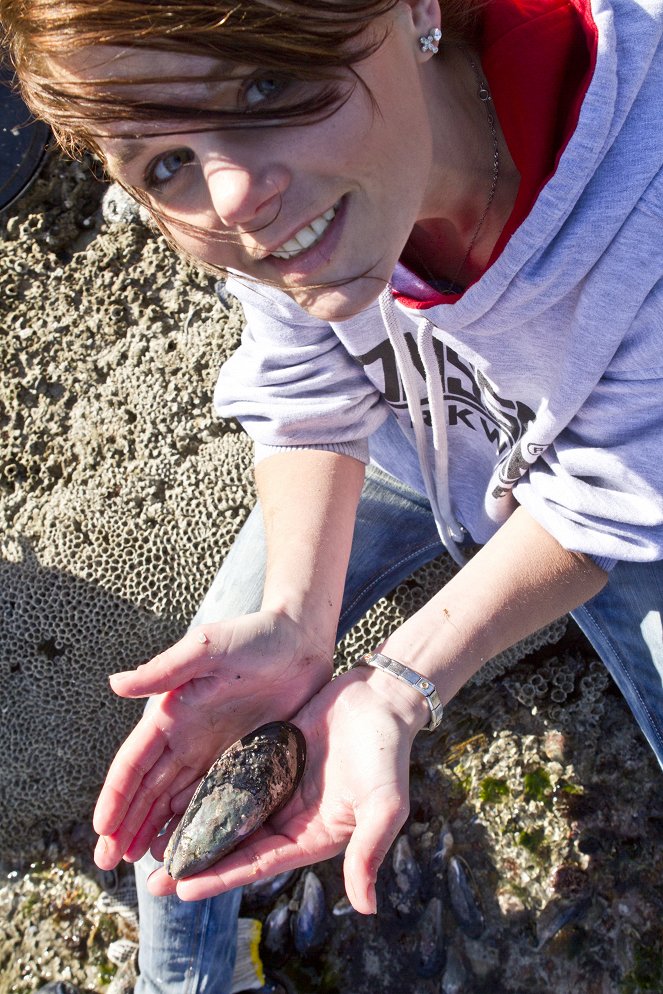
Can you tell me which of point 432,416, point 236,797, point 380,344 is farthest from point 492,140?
point 236,797

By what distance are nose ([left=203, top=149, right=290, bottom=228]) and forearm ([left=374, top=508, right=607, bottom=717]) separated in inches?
38.8

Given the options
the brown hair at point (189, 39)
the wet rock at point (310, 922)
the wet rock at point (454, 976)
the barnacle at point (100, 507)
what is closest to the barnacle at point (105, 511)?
the barnacle at point (100, 507)

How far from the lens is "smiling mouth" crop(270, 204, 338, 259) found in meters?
1.31

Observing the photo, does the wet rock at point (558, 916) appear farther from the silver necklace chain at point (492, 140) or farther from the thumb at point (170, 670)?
the silver necklace chain at point (492, 140)

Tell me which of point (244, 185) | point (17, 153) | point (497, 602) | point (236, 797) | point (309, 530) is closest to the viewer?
point (244, 185)

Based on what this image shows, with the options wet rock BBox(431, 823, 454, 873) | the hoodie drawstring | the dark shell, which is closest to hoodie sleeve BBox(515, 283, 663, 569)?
the hoodie drawstring

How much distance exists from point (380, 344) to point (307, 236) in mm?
615

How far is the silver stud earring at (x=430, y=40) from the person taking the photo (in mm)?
1269

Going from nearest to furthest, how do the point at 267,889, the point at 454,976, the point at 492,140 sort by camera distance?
the point at 492,140 < the point at 454,976 < the point at 267,889

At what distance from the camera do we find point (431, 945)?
8.05ft

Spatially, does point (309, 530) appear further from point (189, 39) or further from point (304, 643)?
point (189, 39)

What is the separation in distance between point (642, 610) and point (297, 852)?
102 cm

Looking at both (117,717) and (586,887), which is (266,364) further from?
(586,887)

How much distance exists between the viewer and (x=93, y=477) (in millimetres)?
3055
